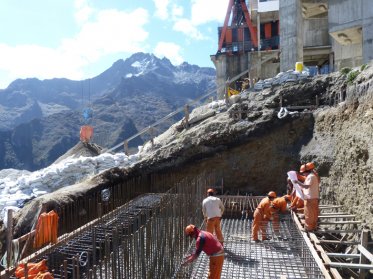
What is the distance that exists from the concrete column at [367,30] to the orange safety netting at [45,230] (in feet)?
42.6

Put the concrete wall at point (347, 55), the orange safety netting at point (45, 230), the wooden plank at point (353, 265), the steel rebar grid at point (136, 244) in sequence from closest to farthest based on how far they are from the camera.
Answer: the steel rebar grid at point (136, 244)
the wooden plank at point (353, 265)
the orange safety netting at point (45, 230)
the concrete wall at point (347, 55)

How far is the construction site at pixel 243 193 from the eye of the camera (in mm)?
5625

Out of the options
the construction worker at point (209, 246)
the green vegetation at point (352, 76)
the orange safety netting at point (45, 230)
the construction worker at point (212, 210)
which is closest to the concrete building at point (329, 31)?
the green vegetation at point (352, 76)

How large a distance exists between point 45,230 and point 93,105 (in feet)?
128

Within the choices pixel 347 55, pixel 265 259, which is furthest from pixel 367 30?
pixel 265 259

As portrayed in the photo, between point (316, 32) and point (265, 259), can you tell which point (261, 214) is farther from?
point (316, 32)

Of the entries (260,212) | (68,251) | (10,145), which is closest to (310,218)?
(260,212)

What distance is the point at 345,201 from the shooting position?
8.33m

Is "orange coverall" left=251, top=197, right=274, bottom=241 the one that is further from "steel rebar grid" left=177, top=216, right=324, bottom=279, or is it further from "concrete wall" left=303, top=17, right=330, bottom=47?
"concrete wall" left=303, top=17, right=330, bottom=47

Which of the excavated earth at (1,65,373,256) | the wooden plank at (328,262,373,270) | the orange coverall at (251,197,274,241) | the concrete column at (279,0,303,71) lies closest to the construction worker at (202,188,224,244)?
the orange coverall at (251,197,274,241)

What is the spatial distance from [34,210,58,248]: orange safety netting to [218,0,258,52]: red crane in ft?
55.7

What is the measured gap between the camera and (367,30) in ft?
47.3

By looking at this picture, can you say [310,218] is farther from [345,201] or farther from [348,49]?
[348,49]

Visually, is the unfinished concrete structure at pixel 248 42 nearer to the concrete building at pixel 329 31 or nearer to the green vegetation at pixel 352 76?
the concrete building at pixel 329 31
